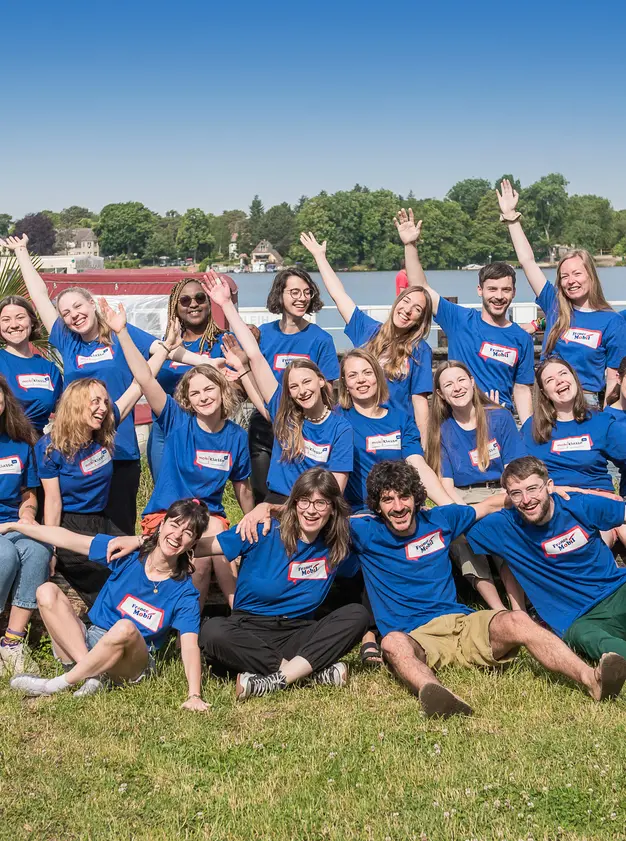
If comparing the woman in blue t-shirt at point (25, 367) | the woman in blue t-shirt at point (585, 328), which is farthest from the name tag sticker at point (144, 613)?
the woman in blue t-shirt at point (585, 328)

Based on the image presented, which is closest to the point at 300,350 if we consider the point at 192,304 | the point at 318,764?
the point at 192,304

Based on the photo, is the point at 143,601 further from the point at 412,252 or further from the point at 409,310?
the point at 412,252

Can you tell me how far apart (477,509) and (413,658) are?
970 mm

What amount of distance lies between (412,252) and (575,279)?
1134 millimetres

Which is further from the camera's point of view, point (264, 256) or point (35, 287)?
point (264, 256)

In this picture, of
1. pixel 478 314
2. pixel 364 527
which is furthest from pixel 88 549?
pixel 478 314

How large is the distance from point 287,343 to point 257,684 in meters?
2.28

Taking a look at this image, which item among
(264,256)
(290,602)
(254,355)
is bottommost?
(290,602)

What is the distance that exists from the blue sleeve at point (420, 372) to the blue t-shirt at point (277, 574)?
54.2 inches

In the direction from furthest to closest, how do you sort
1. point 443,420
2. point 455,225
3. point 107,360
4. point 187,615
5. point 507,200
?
1. point 455,225
2. point 507,200
3. point 107,360
4. point 443,420
5. point 187,615

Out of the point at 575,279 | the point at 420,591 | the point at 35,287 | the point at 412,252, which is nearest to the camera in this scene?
the point at 420,591

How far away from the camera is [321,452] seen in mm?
5145

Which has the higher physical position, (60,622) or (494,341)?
(494,341)

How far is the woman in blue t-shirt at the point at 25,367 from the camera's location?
5805mm
